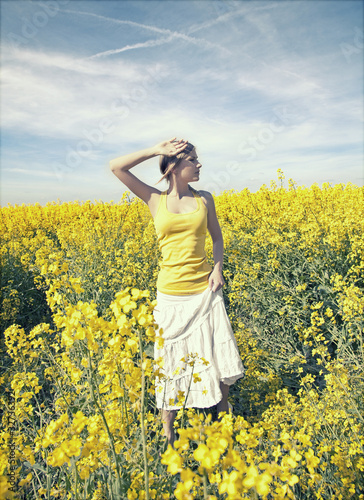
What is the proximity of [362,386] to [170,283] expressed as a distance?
1.36 metres

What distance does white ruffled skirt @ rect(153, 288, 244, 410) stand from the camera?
72.9 inches

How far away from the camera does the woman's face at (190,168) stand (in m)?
1.89

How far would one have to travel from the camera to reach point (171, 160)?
192 cm

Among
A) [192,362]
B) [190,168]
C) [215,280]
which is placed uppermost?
[190,168]

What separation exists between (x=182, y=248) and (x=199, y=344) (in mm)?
559

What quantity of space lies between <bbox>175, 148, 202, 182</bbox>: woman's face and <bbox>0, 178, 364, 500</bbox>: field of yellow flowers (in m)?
0.86

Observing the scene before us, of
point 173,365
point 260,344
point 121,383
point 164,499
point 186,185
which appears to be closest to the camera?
point 164,499

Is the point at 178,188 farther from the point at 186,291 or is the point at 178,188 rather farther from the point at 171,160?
the point at 186,291

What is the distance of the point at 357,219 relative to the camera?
138 inches

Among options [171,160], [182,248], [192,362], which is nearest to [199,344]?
[182,248]

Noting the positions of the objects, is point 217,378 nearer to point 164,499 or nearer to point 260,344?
point 164,499

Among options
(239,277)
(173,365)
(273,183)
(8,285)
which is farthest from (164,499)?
(273,183)

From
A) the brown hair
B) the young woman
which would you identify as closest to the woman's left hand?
the young woman

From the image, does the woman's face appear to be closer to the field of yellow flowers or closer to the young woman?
the young woman
